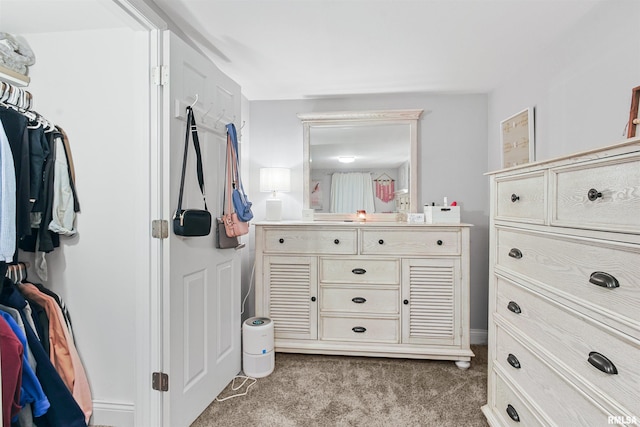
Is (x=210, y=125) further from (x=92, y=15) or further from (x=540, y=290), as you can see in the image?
(x=540, y=290)

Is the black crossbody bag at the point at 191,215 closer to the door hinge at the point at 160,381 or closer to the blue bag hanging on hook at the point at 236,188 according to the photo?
the blue bag hanging on hook at the point at 236,188

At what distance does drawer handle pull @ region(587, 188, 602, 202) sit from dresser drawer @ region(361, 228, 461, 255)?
1.40m

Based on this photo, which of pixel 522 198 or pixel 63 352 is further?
pixel 63 352

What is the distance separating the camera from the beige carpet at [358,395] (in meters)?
1.75

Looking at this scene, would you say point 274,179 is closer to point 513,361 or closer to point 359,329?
point 359,329

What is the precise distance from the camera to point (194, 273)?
1.74 metres

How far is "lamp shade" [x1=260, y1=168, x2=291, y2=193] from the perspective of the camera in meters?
2.87

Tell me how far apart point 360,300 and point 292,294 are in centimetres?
55

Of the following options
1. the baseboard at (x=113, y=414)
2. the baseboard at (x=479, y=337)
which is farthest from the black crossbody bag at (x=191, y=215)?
the baseboard at (x=479, y=337)

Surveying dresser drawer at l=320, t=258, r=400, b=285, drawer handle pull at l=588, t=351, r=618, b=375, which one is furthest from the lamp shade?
drawer handle pull at l=588, t=351, r=618, b=375

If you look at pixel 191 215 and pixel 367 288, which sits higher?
pixel 191 215

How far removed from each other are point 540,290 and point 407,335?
1361 mm

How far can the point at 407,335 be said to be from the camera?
94.4 inches

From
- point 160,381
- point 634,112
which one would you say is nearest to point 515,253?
point 634,112
